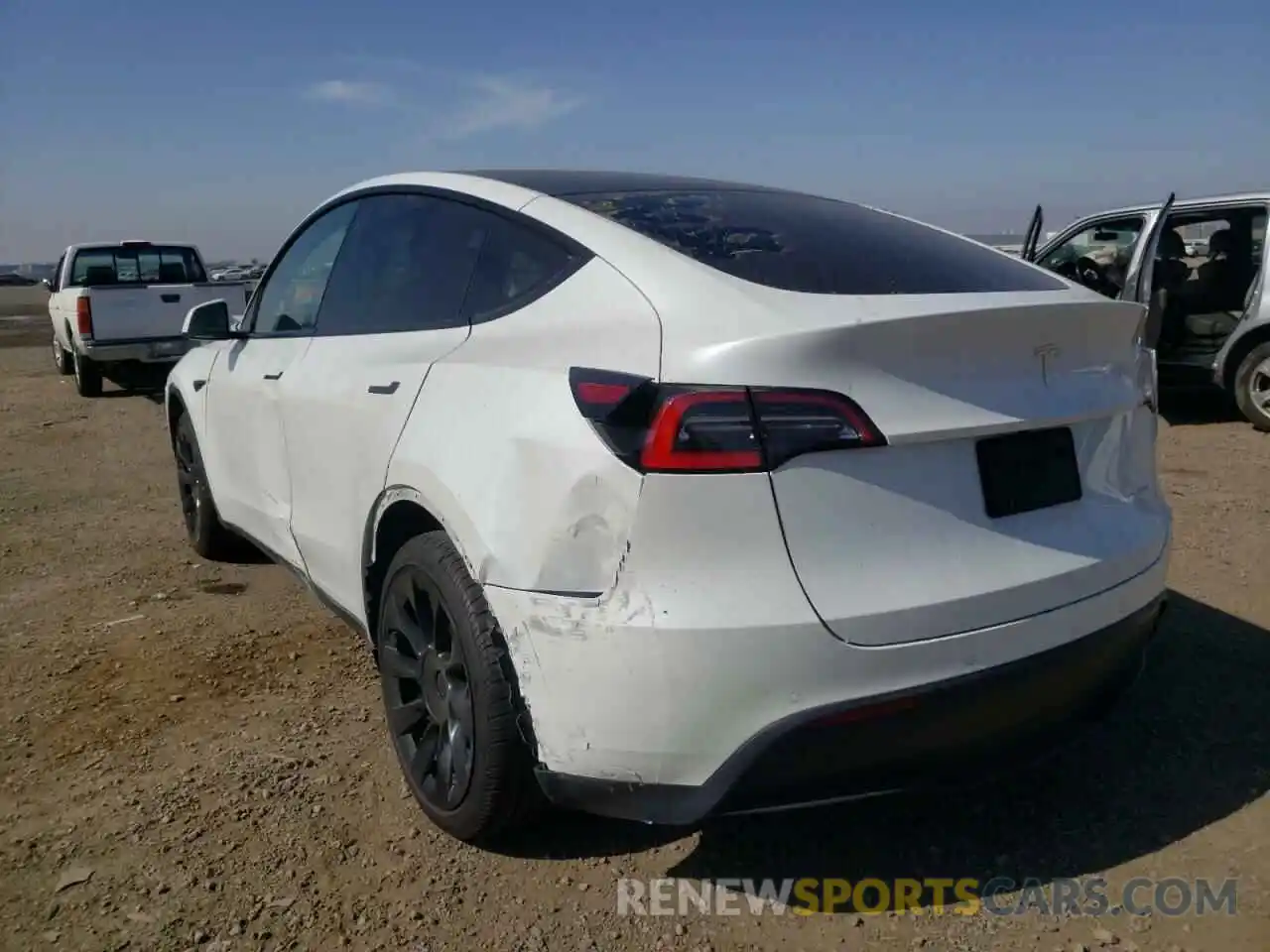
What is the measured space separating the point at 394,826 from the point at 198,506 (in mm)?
2728

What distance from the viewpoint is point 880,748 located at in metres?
2.11

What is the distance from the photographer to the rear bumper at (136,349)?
37.2 ft

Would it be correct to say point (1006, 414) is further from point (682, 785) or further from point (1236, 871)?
point (1236, 871)

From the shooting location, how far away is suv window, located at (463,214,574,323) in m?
2.55

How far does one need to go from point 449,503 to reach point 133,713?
5.64 feet

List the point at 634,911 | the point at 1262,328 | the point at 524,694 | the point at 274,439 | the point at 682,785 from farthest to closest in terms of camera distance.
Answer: the point at 1262,328 < the point at 274,439 < the point at 634,911 < the point at 524,694 < the point at 682,785

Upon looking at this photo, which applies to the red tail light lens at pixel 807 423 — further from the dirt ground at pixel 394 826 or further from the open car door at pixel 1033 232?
the open car door at pixel 1033 232

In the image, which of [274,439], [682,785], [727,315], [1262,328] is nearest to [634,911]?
[682,785]

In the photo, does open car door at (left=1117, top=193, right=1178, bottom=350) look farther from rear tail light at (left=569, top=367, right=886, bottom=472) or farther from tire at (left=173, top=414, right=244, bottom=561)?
tire at (left=173, top=414, right=244, bottom=561)

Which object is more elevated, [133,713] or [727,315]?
[727,315]

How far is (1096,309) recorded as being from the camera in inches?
96.2

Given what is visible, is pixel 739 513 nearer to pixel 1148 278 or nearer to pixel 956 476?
pixel 956 476

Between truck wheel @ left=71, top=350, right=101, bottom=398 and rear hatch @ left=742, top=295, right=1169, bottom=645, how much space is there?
11.7 m

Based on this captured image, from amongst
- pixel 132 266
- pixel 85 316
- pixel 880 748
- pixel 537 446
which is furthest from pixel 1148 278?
pixel 132 266
